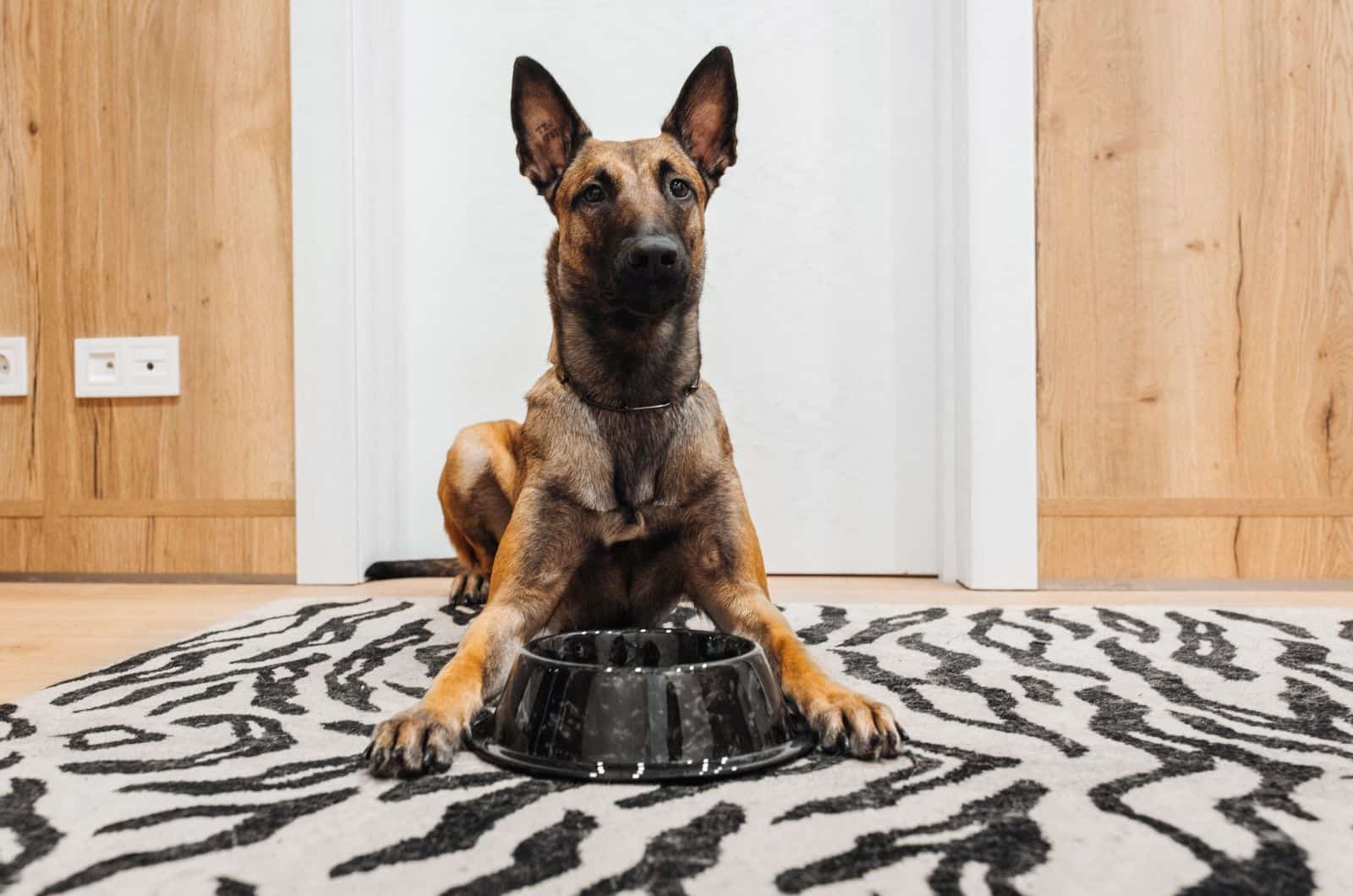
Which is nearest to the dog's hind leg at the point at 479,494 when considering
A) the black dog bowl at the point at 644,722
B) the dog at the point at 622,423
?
the dog at the point at 622,423

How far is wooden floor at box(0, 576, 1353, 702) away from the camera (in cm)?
203

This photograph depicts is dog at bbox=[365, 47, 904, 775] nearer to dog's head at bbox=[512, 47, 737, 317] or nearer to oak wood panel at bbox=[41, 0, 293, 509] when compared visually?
dog's head at bbox=[512, 47, 737, 317]

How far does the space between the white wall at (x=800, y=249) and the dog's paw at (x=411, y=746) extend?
5.83 feet

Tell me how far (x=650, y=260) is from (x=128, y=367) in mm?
2105

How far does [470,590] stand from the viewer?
239 centimetres

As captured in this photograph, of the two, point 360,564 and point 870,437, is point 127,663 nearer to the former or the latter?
point 360,564

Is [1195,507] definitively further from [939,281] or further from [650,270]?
[650,270]

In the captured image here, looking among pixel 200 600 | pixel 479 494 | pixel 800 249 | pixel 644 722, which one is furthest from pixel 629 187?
pixel 200 600

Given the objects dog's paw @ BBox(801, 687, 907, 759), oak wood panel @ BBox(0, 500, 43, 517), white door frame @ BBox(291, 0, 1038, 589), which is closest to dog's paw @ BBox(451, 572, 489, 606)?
white door frame @ BBox(291, 0, 1038, 589)

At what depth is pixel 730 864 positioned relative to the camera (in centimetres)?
88

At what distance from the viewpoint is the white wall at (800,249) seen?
293 centimetres

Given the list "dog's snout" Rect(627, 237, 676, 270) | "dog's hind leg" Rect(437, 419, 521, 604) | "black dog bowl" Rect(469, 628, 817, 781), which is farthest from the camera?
"dog's hind leg" Rect(437, 419, 521, 604)

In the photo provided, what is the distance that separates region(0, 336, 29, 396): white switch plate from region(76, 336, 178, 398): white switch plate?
0.17m

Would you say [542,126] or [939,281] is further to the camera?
[939,281]
